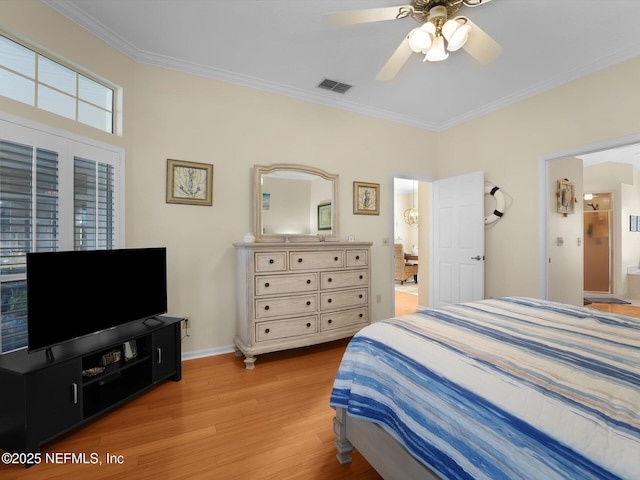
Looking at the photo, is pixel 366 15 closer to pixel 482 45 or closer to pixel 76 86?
pixel 482 45

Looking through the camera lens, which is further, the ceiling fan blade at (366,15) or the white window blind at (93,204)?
the white window blind at (93,204)

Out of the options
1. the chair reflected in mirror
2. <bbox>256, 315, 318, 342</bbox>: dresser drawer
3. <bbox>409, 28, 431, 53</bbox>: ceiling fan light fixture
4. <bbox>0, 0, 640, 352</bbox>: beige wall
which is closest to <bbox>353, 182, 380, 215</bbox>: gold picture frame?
<bbox>0, 0, 640, 352</bbox>: beige wall

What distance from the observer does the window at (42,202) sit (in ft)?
6.16

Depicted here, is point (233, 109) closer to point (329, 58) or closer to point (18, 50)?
point (329, 58)

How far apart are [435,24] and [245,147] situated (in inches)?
80.8

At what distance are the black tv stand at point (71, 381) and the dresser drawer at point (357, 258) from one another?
183 cm

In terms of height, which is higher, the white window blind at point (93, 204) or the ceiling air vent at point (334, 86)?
the ceiling air vent at point (334, 86)

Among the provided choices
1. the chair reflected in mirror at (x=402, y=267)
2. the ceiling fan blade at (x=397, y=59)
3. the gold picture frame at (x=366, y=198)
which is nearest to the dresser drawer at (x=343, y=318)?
the gold picture frame at (x=366, y=198)

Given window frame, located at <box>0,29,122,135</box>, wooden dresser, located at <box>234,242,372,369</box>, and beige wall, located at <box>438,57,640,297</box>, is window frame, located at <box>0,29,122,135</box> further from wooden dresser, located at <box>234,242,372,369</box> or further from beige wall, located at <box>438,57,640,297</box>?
beige wall, located at <box>438,57,640,297</box>

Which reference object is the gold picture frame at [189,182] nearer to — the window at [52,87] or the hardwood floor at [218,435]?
the window at [52,87]

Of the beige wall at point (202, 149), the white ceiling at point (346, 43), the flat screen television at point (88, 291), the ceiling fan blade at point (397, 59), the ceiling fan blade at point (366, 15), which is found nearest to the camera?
the flat screen television at point (88, 291)

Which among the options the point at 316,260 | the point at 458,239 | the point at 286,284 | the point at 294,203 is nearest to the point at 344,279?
the point at 316,260

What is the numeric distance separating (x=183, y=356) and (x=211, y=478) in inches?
65.2

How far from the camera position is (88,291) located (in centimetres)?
204
